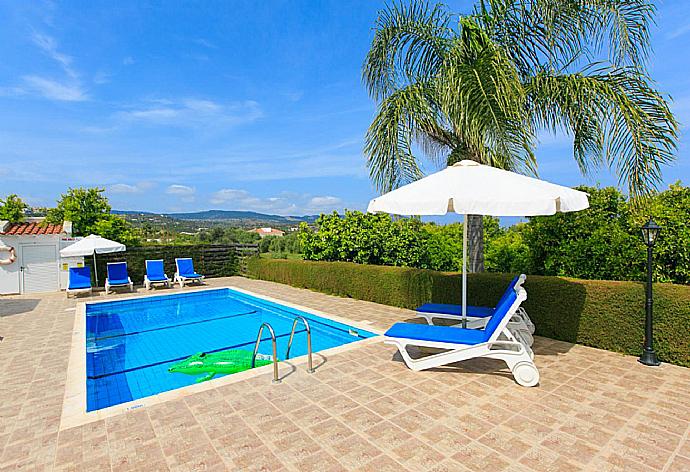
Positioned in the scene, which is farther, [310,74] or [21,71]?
[310,74]

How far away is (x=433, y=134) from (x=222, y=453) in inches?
307

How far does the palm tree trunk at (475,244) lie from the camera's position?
8117mm

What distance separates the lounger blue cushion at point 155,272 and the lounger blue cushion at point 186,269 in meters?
0.80

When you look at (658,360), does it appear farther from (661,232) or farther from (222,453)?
(222,453)

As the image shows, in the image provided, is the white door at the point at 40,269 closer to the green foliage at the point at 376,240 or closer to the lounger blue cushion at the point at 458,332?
the green foliage at the point at 376,240

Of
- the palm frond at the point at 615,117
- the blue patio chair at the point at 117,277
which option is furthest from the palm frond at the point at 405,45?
the blue patio chair at the point at 117,277

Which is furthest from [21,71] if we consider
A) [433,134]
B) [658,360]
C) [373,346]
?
[658,360]

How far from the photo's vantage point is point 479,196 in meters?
4.29

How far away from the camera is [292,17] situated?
12.8m

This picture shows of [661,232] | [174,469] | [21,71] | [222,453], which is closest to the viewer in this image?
[174,469]

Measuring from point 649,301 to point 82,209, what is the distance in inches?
723

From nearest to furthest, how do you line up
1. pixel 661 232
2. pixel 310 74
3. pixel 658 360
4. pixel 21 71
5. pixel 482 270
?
pixel 658 360, pixel 661 232, pixel 482 270, pixel 21 71, pixel 310 74

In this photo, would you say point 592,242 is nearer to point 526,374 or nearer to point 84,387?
point 526,374

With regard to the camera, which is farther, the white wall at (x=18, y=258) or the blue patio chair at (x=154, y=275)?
the blue patio chair at (x=154, y=275)
